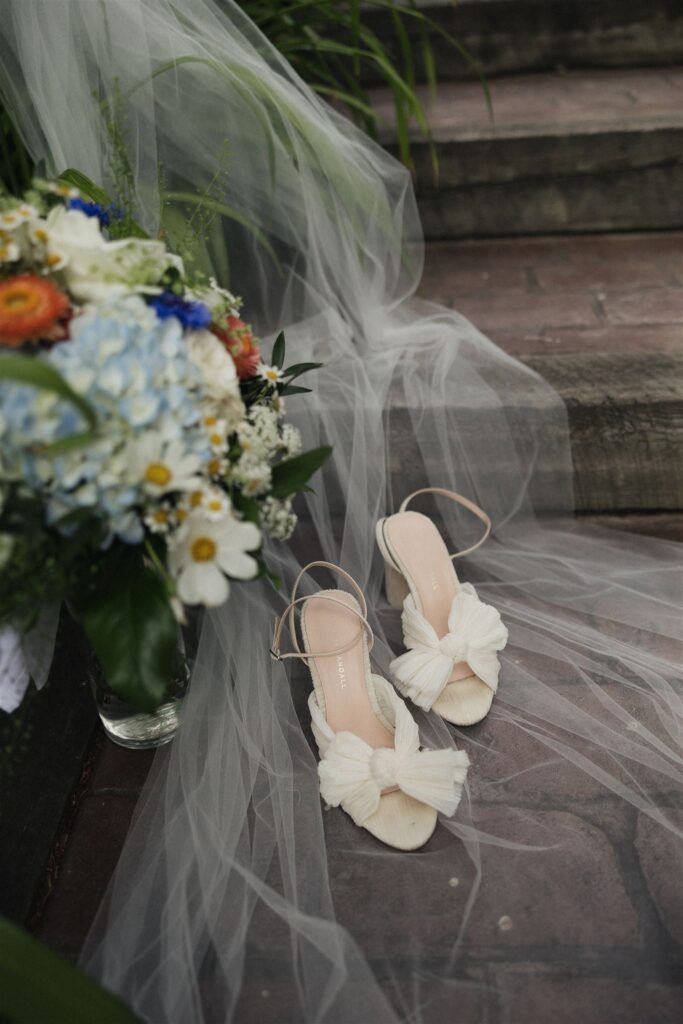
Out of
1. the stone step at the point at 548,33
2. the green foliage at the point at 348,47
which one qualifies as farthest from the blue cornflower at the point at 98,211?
the stone step at the point at 548,33

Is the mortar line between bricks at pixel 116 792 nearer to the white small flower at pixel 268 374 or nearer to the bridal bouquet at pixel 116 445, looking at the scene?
the bridal bouquet at pixel 116 445

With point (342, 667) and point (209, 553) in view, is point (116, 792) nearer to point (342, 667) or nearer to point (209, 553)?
point (342, 667)

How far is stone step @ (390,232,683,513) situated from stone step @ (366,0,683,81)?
59 centimetres

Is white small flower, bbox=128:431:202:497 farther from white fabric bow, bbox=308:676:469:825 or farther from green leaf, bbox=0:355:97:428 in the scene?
white fabric bow, bbox=308:676:469:825

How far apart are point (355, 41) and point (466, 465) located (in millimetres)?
859

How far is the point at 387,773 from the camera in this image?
999 millimetres

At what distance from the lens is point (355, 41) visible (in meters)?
1.65

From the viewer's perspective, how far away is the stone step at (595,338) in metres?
1.45

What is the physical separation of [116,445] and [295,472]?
0.25 m

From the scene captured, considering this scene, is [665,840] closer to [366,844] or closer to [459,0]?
[366,844]

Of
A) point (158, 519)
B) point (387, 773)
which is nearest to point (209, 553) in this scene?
point (158, 519)

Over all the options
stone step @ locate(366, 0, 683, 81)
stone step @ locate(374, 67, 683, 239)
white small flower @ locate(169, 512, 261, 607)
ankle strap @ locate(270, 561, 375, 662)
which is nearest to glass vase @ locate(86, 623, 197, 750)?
ankle strap @ locate(270, 561, 375, 662)

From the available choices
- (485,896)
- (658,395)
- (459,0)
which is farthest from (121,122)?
(459,0)

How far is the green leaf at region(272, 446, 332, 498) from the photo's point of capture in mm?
867
